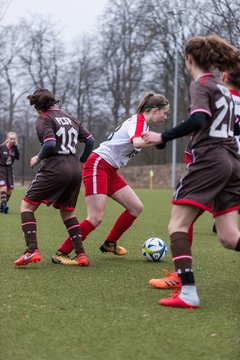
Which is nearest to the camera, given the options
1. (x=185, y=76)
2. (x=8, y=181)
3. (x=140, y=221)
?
(x=140, y=221)

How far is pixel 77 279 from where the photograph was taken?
5.73 metres

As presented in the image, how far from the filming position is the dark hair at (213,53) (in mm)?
4414

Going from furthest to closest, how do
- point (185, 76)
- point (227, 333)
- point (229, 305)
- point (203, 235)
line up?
1. point (185, 76)
2. point (203, 235)
3. point (229, 305)
4. point (227, 333)

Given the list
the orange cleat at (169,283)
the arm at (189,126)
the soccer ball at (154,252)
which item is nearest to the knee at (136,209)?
the soccer ball at (154,252)

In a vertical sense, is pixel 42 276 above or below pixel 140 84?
below

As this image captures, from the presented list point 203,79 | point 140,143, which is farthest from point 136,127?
point 203,79

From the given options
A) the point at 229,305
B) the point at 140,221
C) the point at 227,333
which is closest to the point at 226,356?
the point at 227,333

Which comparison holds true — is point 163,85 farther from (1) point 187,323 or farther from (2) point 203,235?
(1) point 187,323

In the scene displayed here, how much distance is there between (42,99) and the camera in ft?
21.0

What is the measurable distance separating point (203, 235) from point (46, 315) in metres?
6.34

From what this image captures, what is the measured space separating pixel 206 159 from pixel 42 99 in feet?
8.30

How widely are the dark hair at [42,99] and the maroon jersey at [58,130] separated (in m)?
0.08

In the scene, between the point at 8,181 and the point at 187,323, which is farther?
the point at 8,181

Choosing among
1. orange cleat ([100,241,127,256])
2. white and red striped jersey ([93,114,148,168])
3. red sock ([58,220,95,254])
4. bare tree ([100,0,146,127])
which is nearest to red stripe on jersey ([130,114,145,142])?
white and red striped jersey ([93,114,148,168])
